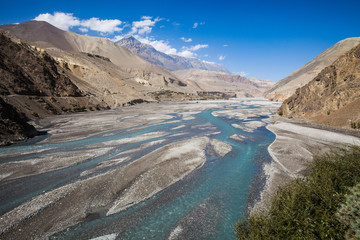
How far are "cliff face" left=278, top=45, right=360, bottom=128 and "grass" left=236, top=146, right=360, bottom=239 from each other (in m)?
28.6

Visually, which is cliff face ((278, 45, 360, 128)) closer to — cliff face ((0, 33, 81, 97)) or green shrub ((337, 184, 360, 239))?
green shrub ((337, 184, 360, 239))

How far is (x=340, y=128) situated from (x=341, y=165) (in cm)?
2720

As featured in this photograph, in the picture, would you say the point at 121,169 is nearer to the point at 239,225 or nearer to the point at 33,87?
the point at 239,225

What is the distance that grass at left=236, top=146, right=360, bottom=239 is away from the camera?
5.45 m

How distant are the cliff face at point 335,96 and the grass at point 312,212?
2862 centimetres

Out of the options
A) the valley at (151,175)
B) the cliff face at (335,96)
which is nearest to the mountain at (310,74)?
the cliff face at (335,96)

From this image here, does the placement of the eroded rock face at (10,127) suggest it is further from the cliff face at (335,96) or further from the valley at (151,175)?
the cliff face at (335,96)

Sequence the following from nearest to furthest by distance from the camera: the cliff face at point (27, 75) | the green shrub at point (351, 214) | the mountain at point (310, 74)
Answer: the green shrub at point (351, 214)
the cliff face at point (27, 75)
the mountain at point (310, 74)

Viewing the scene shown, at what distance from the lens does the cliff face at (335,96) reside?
30234 millimetres

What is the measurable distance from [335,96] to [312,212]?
126 feet

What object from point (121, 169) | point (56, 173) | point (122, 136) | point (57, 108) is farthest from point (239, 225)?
point (57, 108)

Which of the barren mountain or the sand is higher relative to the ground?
the barren mountain

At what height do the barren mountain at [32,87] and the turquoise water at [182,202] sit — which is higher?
the barren mountain at [32,87]

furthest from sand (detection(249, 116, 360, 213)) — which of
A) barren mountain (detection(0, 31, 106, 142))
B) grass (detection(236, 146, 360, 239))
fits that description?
barren mountain (detection(0, 31, 106, 142))
